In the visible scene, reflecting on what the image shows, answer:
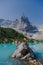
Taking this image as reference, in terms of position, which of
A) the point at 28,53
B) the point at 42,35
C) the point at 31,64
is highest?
the point at 42,35

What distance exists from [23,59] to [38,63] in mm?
908

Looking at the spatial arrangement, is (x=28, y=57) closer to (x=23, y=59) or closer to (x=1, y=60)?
(x=23, y=59)

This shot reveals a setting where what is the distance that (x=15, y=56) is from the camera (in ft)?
24.0

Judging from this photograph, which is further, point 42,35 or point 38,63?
point 42,35

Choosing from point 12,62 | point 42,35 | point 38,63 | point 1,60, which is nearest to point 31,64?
point 38,63

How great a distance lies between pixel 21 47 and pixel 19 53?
249 mm

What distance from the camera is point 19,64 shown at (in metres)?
6.27

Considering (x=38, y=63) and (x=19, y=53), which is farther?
(x=19, y=53)

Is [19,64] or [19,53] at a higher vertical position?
[19,53]

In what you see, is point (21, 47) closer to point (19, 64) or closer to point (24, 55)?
point (24, 55)

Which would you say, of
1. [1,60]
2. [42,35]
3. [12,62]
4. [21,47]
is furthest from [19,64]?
[42,35]

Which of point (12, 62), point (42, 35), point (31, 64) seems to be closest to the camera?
point (31, 64)

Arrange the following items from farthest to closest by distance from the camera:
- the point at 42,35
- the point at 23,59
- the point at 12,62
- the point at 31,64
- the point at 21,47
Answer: the point at 42,35 < the point at 21,47 < the point at 23,59 < the point at 12,62 < the point at 31,64

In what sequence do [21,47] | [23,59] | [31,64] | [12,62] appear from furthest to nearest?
[21,47] < [23,59] < [12,62] < [31,64]
